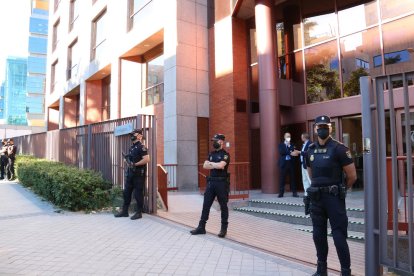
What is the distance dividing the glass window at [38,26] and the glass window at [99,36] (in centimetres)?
4733

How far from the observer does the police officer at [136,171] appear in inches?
293

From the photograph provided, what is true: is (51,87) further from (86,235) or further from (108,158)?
(86,235)

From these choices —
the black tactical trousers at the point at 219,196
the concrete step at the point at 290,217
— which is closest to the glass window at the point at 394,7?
the concrete step at the point at 290,217

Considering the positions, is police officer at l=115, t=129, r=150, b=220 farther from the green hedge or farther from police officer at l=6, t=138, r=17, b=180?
police officer at l=6, t=138, r=17, b=180

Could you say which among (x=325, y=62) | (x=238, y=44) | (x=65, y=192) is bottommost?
(x=65, y=192)

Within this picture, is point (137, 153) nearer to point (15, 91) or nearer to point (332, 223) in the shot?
point (332, 223)

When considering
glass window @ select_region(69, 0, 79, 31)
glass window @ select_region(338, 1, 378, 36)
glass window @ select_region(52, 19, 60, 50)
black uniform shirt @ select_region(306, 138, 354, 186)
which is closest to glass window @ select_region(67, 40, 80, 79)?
glass window @ select_region(69, 0, 79, 31)

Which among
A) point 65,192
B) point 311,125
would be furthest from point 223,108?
point 65,192

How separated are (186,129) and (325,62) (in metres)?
5.37

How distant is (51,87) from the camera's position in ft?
97.5

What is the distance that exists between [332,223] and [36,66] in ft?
219

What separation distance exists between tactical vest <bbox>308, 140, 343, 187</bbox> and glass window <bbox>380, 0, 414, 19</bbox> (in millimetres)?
7379

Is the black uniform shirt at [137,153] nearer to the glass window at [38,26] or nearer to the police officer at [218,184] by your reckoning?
the police officer at [218,184]

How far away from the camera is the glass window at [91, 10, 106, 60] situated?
20.2m
